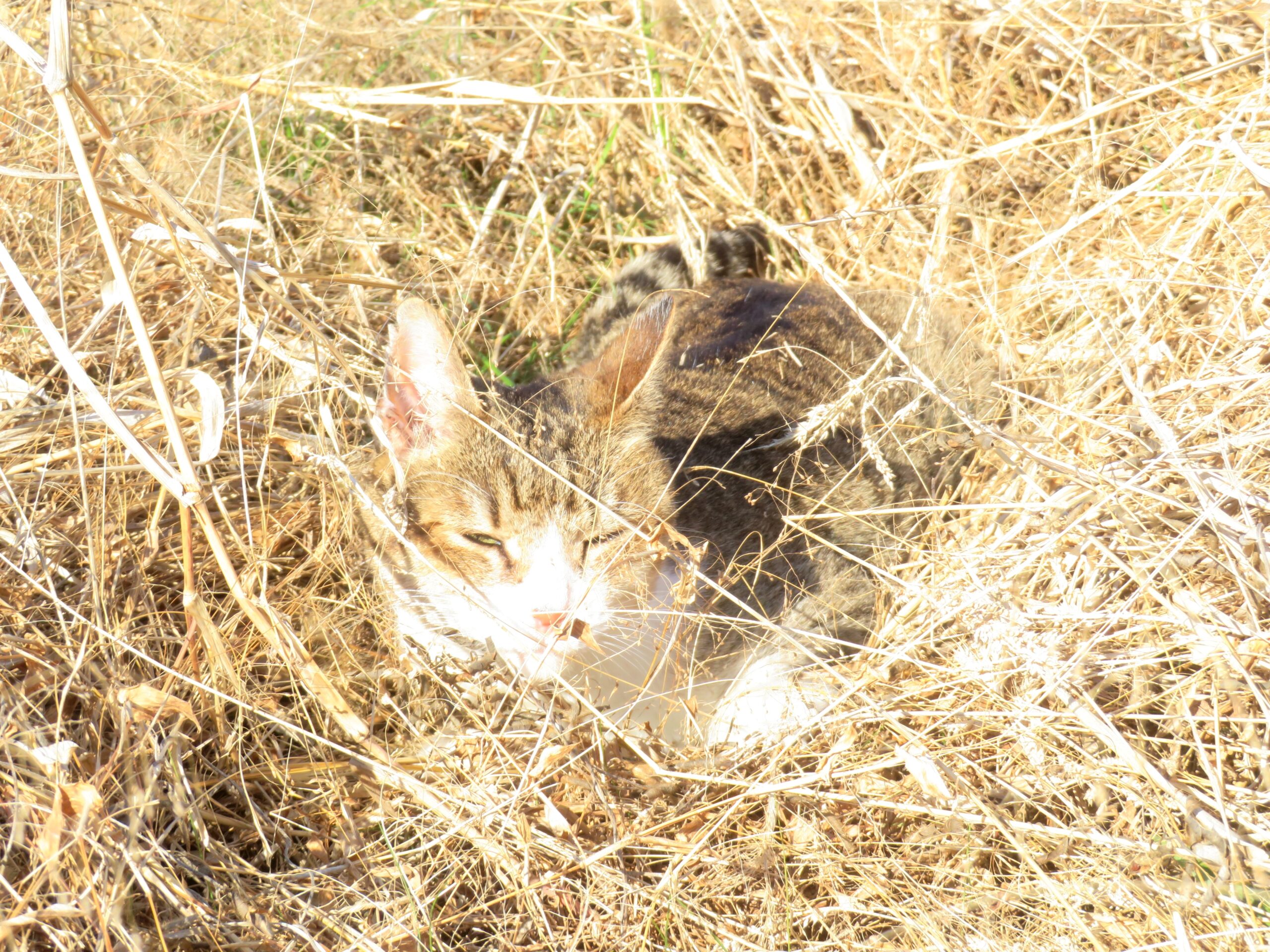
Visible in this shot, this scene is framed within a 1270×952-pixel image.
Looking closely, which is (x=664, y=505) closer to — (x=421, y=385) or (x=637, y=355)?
(x=637, y=355)

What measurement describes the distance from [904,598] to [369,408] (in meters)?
1.35

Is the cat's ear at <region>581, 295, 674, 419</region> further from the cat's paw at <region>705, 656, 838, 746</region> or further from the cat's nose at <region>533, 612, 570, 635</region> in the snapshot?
the cat's paw at <region>705, 656, 838, 746</region>

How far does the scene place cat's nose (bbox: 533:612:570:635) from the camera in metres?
2.37

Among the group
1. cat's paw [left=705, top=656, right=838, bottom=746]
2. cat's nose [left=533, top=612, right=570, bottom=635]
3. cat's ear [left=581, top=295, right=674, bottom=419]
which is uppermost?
cat's ear [left=581, top=295, right=674, bottom=419]

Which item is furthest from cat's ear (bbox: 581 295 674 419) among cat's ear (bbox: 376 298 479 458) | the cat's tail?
the cat's tail

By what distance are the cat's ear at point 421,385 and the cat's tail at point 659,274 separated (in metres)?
0.86

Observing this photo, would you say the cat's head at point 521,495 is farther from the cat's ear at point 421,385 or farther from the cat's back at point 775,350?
the cat's back at point 775,350

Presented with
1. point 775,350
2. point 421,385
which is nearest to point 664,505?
point 775,350

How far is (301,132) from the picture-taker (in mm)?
3896

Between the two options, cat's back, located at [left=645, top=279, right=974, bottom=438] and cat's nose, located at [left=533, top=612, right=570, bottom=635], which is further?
cat's back, located at [left=645, top=279, right=974, bottom=438]

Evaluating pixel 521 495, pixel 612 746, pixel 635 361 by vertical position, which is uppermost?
pixel 635 361

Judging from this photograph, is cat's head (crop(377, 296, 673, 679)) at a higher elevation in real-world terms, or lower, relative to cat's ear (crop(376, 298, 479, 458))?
lower

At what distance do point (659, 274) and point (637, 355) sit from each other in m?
1.18

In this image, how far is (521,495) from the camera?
248cm
